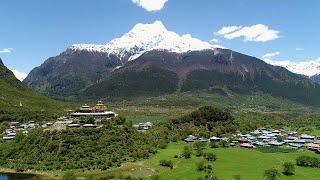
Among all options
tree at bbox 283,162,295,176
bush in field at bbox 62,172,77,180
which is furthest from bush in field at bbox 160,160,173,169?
tree at bbox 283,162,295,176

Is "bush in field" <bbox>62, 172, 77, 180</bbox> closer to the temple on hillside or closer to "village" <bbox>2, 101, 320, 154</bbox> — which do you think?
"village" <bbox>2, 101, 320, 154</bbox>

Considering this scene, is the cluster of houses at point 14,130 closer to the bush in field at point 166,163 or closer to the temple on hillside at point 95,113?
the temple on hillside at point 95,113

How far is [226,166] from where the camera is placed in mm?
125875

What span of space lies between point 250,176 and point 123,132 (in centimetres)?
4770

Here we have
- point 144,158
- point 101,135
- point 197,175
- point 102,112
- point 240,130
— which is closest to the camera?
point 197,175

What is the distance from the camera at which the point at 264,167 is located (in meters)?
126

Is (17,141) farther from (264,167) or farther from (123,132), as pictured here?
(264,167)

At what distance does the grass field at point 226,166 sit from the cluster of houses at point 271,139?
7963 mm

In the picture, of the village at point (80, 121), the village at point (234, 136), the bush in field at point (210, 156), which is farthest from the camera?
the village at point (234, 136)

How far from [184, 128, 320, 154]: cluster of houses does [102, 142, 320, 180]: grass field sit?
7.96 metres

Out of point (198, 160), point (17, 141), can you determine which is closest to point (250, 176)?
point (198, 160)

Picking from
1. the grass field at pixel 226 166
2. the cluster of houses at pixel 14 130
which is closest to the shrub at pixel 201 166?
the grass field at pixel 226 166

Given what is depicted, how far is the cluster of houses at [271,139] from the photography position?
6181 inches

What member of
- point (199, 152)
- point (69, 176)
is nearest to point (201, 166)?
point (199, 152)
